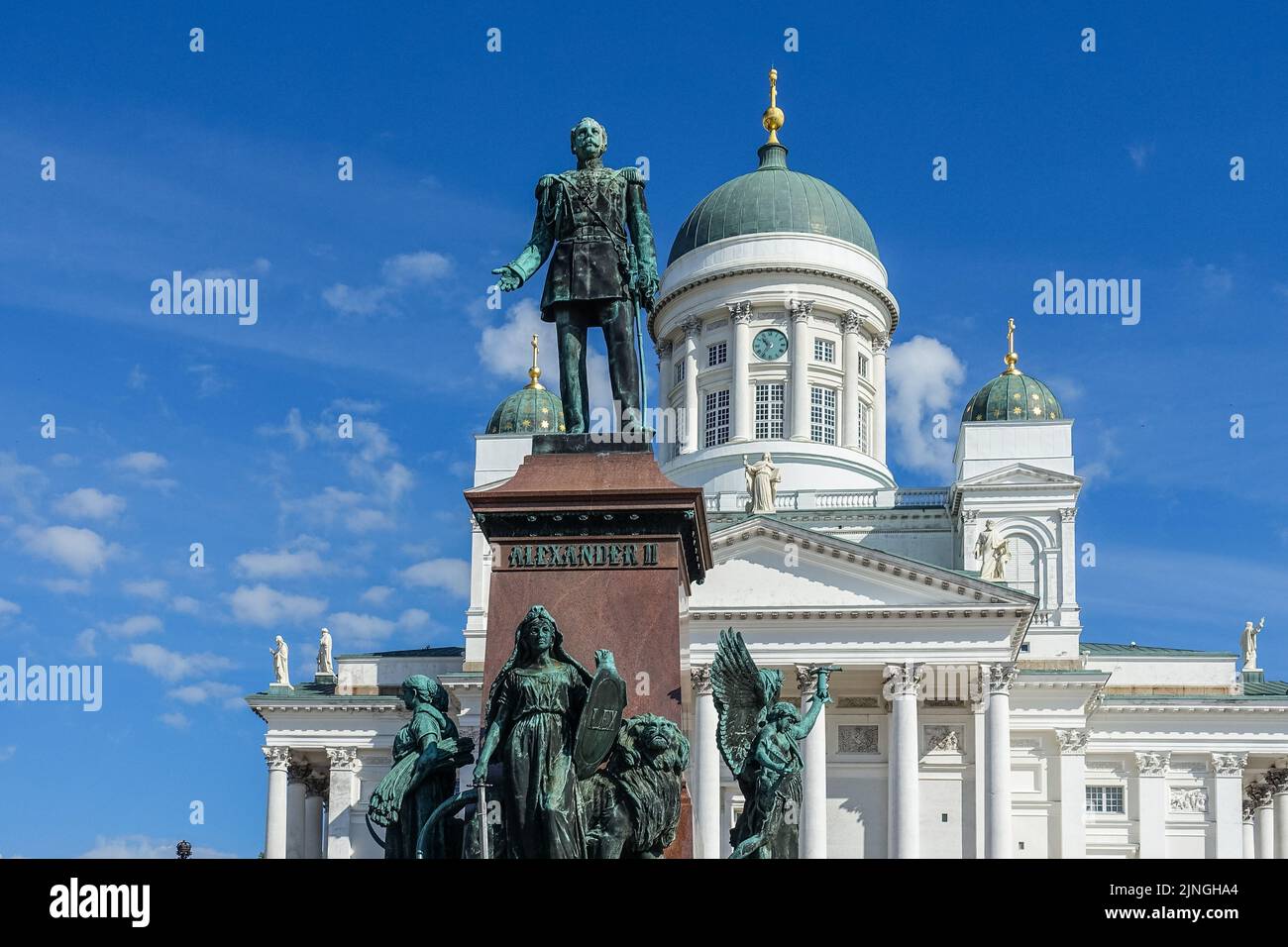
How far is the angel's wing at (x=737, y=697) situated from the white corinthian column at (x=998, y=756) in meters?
48.4

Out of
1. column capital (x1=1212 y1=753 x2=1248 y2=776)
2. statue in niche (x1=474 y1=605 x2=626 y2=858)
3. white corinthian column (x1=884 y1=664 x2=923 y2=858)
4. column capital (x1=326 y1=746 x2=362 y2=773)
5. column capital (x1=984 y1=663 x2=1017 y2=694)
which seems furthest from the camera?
column capital (x1=326 y1=746 x2=362 y2=773)

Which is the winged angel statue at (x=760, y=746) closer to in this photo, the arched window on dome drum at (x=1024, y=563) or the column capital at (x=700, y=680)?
the column capital at (x=700, y=680)

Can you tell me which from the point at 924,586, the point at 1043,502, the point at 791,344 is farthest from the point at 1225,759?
the point at 791,344

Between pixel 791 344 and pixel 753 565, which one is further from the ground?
pixel 791 344

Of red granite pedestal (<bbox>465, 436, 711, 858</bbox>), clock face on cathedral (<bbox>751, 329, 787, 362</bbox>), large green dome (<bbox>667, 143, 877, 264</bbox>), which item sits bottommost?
red granite pedestal (<bbox>465, 436, 711, 858</bbox>)

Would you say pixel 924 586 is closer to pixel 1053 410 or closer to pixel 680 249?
pixel 1053 410

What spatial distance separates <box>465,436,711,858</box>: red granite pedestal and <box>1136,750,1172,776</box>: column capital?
61.2m

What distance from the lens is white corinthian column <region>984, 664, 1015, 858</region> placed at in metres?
61.0

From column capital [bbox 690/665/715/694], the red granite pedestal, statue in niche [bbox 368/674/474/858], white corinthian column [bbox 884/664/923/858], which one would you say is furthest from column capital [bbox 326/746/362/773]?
the red granite pedestal

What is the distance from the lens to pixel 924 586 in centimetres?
6200

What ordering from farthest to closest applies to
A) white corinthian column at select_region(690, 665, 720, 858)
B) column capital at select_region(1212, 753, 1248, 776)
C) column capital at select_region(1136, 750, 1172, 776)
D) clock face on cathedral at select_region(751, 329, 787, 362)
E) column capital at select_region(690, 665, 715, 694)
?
clock face on cathedral at select_region(751, 329, 787, 362) < column capital at select_region(1212, 753, 1248, 776) < column capital at select_region(1136, 750, 1172, 776) < column capital at select_region(690, 665, 715, 694) < white corinthian column at select_region(690, 665, 720, 858)

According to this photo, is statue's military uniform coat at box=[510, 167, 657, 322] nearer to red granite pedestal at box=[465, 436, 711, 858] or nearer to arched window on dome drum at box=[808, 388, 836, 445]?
red granite pedestal at box=[465, 436, 711, 858]
